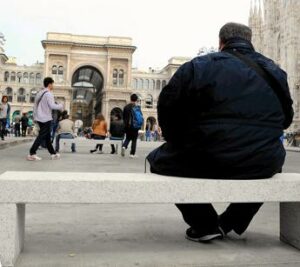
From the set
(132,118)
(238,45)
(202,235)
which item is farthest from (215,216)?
(132,118)

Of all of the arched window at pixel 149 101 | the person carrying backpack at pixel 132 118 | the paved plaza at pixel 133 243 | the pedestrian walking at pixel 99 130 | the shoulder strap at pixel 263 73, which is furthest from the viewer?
the arched window at pixel 149 101

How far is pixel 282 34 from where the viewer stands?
52.2 metres

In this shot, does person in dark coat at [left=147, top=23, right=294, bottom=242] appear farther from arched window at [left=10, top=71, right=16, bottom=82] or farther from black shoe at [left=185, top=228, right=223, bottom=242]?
arched window at [left=10, top=71, right=16, bottom=82]

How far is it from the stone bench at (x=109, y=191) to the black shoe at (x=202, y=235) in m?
0.45

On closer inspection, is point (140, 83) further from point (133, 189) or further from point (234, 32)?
point (133, 189)

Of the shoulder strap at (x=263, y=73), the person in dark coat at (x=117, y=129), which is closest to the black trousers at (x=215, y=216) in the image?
the shoulder strap at (x=263, y=73)

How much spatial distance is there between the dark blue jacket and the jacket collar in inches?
4.6

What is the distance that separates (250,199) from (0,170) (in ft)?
17.2

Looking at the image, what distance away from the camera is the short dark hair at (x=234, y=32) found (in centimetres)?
303

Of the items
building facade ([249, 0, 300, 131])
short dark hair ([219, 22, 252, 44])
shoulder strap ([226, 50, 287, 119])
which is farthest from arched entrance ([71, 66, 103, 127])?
shoulder strap ([226, 50, 287, 119])

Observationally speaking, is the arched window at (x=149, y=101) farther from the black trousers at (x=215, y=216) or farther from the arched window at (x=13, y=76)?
the black trousers at (x=215, y=216)

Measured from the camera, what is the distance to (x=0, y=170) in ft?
23.3

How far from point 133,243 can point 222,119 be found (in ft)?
3.40

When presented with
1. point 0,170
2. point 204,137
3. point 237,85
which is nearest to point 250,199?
point 204,137
